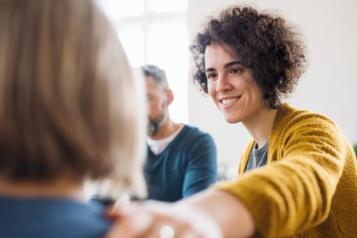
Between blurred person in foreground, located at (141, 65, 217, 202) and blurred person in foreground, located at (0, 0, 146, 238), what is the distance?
1327 mm

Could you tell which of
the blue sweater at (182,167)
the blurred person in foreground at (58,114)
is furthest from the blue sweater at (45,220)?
the blue sweater at (182,167)

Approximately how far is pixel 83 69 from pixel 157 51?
4.39 metres

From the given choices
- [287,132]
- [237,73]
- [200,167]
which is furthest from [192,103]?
[287,132]

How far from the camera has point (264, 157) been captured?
146 centimetres

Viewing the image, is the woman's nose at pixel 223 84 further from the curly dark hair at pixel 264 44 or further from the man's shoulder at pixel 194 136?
the man's shoulder at pixel 194 136

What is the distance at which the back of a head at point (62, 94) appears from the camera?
0.51m

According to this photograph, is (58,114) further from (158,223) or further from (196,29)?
(196,29)

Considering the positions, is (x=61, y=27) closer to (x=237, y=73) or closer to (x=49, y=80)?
(x=49, y=80)

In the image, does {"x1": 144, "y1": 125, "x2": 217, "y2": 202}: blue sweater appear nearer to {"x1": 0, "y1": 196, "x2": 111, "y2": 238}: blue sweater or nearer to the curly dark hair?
the curly dark hair

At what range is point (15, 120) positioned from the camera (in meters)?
0.51

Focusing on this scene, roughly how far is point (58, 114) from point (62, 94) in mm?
22

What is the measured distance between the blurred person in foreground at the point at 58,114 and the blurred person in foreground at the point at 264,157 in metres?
0.07

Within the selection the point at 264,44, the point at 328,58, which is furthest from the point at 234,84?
the point at 328,58

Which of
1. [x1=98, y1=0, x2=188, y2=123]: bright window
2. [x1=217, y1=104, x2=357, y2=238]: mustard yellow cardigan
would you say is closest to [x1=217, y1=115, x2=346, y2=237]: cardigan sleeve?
[x1=217, y1=104, x2=357, y2=238]: mustard yellow cardigan
